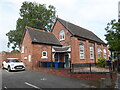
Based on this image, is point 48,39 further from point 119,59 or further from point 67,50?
point 119,59

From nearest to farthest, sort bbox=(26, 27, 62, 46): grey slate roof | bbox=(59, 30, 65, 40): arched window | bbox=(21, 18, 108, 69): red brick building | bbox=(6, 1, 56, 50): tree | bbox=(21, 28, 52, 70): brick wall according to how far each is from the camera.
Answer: bbox=(21, 28, 52, 70): brick wall → bbox=(21, 18, 108, 69): red brick building → bbox=(26, 27, 62, 46): grey slate roof → bbox=(59, 30, 65, 40): arched window → bbox=(6, 1, 56, 50): tree

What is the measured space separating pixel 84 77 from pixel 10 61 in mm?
11542

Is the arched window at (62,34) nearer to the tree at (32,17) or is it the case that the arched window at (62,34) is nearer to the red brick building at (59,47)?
the red brick building at (59,47)

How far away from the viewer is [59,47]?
21.9 metres

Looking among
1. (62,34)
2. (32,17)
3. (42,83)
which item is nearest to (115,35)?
(42,83)

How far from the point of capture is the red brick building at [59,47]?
750 inches

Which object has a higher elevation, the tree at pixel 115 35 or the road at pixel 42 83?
the tree at pixel 115 35

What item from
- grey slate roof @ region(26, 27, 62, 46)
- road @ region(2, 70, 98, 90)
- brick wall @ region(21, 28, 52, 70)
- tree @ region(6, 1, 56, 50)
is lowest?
road @ region(2, 70, 98, 90)

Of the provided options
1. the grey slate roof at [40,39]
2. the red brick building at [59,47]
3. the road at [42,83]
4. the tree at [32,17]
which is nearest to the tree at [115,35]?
the road at [42,83]

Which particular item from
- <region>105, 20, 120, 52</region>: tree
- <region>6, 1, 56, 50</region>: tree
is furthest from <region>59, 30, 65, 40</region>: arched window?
<region>6, 1, 56, 50</region>: tree

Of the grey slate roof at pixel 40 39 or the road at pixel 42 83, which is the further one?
the grey slate roof at pixel 40 39

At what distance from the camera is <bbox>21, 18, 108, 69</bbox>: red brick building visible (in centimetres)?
1906

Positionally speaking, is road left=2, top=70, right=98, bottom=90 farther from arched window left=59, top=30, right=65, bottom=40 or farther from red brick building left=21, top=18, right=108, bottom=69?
arched window left=59, top=30, right=65, bottom=40

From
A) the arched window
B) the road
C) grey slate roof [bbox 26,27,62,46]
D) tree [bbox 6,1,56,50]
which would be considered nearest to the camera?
the road
